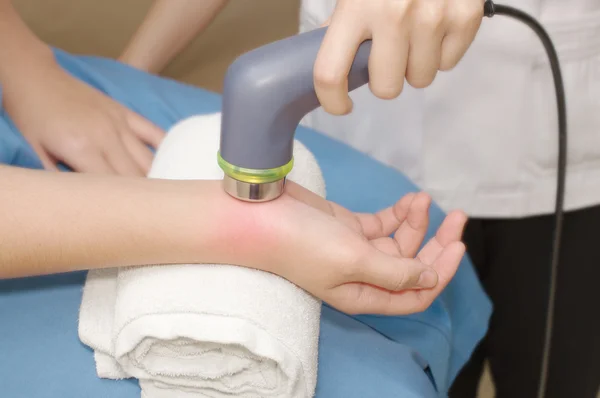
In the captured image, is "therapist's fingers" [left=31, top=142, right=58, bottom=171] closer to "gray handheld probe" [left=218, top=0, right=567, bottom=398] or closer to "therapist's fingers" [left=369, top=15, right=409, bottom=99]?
"gray handheld probe" [left=218, top=0, right=567, bottom=398]

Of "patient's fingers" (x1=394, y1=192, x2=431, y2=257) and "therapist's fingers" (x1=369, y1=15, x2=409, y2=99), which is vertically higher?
"therapist's fingers" (x1=369, y1=15, x2=409, y2=99)

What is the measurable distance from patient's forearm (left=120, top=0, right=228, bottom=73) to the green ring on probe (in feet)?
1.75

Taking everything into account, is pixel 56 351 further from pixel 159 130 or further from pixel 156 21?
pixel 156 21

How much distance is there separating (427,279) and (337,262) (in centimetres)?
9

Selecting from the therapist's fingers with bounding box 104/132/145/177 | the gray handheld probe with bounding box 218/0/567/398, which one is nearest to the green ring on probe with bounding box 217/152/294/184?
the gray handheld probe with bounding box 218/0/567/398

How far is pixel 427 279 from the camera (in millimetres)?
581

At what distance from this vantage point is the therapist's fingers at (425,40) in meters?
0.47

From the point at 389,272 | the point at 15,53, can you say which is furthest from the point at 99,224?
the point at 15,53

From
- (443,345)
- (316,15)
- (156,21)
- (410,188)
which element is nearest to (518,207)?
(410,188)

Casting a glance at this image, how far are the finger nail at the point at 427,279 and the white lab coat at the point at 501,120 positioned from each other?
354mm

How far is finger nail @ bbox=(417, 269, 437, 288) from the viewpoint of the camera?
22.7 inches

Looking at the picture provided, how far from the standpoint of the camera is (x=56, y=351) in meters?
0.57

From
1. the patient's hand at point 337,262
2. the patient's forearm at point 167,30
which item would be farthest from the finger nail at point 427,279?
the patient's forearm at point 167,30

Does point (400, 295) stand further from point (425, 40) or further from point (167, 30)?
point (167, 30)
